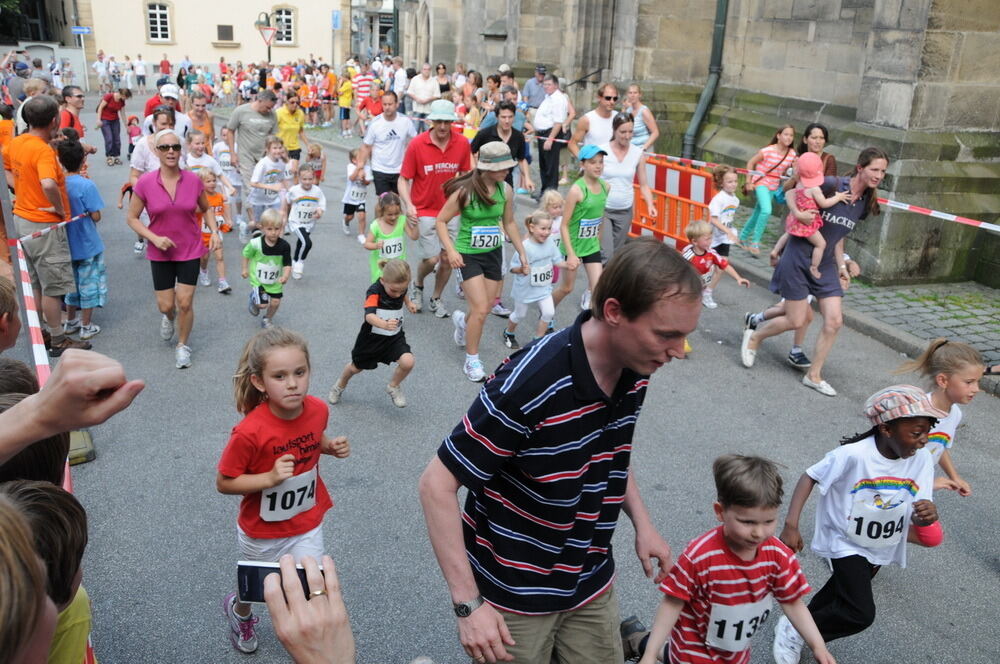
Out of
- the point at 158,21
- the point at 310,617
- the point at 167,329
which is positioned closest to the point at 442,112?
the point at 167,329

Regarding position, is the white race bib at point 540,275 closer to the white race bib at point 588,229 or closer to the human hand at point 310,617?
the white race bib at point 588,229

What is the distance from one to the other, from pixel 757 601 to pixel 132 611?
281 cm

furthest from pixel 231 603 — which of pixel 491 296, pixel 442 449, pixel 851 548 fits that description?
pixel 491 296

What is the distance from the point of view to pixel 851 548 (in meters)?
3.91

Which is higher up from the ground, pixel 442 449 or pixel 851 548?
pixel 442 449

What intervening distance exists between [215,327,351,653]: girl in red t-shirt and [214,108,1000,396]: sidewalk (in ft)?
19.8

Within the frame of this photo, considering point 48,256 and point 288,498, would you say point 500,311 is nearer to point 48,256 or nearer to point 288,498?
point 48,256

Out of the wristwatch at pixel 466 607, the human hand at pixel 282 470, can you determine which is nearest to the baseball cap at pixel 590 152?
the human hand at pixel 282 470

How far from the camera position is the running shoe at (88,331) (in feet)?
26.7

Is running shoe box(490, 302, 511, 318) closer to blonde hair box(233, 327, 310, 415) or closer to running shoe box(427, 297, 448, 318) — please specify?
running shoe box(427, 297, 448, 318)

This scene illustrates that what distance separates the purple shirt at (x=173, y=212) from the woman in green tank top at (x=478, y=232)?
199 cm

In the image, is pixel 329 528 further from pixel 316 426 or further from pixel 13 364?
pixel 13 364

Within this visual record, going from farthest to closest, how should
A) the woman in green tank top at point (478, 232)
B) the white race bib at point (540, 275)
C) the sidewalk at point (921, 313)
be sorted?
the sidewalk at point (921, 313), the white race bib at point (540, 275), the woman in green tank top at point (478, 232)

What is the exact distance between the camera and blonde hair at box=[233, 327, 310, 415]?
3.89 meters
